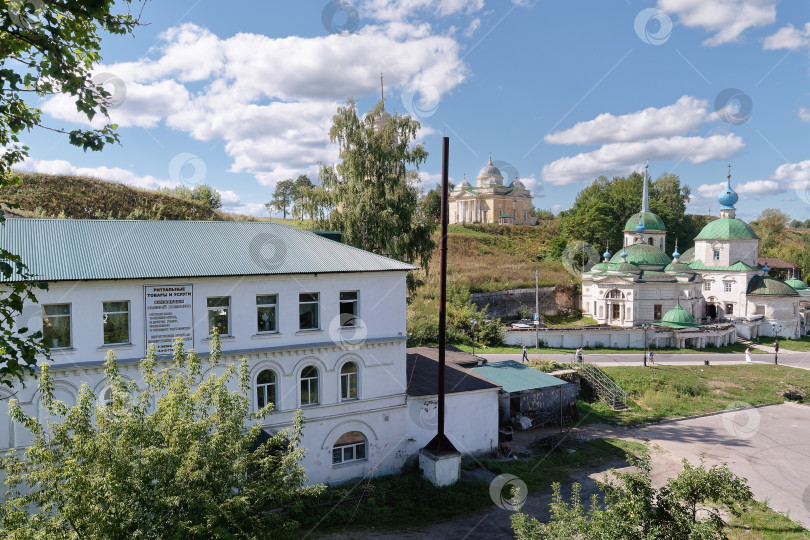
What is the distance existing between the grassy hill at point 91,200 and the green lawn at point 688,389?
131 feet

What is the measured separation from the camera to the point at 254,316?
17000 mm

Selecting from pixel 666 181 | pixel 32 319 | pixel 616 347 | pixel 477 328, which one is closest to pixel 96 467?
pixel 32 319

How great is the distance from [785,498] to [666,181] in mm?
92000

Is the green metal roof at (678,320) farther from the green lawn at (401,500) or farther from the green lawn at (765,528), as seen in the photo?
the green lawn at (765,528)

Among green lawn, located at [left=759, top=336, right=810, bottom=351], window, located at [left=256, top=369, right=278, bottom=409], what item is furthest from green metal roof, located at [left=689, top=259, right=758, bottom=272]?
window, located at [left=256, top=369, right=278, bottom=409]

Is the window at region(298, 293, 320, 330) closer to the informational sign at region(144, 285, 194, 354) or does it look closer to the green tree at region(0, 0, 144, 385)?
the informational sign at region(144, 285, 194, 354)

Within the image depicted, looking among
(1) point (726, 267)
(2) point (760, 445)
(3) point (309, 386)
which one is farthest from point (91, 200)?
(1) point (726, 267)

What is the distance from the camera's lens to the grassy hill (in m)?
44.9

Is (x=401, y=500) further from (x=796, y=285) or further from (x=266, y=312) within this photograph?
(x=796, y=285)

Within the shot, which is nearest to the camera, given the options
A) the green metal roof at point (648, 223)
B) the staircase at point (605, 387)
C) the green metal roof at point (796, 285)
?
the staircase at point (605, 387)

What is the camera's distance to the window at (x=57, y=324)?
14266 millimetres

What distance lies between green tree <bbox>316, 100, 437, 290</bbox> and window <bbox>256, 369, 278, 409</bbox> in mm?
12582

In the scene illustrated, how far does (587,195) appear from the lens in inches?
3342

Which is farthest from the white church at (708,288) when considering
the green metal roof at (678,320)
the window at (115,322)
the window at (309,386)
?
the window at (115,322)
